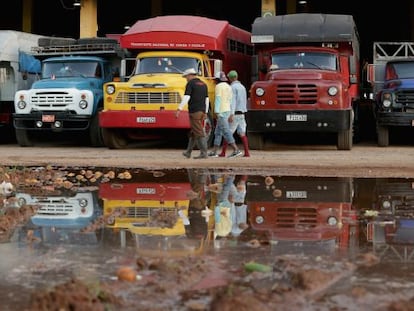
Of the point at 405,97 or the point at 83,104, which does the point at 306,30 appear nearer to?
the point at 405,97

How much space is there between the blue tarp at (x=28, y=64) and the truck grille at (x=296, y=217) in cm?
1478

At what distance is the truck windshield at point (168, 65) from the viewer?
58.5 ft

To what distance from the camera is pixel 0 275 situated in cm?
532

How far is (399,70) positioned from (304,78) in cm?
380

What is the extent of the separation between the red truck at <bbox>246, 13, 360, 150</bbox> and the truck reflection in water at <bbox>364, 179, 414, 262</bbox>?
5.79m

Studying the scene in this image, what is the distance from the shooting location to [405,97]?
1798 cm

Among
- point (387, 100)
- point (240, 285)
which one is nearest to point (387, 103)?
point (387, 100)

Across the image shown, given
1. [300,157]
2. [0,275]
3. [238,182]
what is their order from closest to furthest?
[0,275]
[238,182]
[300,157]

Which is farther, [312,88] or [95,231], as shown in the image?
[312,88]

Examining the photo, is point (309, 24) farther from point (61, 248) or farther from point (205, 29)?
point (61, 248)

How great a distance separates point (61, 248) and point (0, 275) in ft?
3.21

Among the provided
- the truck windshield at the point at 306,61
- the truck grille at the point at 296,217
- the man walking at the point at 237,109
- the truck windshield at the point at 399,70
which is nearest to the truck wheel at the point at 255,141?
the truck windshield at the point at 306,61

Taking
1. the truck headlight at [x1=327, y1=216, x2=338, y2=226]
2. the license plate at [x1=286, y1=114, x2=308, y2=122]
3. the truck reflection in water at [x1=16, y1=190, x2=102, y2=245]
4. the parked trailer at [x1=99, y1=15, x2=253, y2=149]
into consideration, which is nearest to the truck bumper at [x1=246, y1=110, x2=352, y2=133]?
the license plate at [x1=286, y1=114, x2=308, y2=122]

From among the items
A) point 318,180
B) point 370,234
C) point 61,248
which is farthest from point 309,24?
point 61,248
